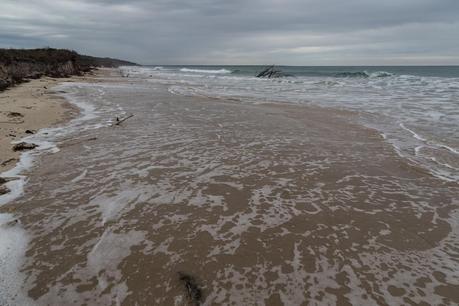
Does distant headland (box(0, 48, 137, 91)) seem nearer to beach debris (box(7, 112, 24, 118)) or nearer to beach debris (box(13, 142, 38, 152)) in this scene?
beach debris (box(7, 112, 24, 118))

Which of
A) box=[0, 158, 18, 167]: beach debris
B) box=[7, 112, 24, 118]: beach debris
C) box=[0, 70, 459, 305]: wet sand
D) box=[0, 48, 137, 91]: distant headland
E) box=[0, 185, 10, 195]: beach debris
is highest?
box=[0, 48, 137, 91]: distant headland

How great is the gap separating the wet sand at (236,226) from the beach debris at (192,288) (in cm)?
5

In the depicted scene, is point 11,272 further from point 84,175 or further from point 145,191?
point 84,175

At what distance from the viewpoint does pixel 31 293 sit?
2887 millimetres

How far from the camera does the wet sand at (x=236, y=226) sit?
304 cm

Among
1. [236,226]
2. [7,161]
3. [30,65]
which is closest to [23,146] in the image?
[7,161]

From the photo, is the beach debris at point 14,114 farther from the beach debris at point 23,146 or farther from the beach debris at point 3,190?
the beach debris at point 3,190

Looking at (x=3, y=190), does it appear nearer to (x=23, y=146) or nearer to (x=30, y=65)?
(x=23, y=146)

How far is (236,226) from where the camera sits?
13.7 ft

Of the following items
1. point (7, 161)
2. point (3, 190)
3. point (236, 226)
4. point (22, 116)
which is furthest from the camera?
point (22, 116)

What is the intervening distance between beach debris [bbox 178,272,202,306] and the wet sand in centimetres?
5

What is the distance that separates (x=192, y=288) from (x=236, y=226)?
130 centimetres

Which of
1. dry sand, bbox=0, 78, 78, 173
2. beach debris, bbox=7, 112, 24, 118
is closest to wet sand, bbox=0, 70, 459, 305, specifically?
dry sand, bbox=0, 78, 78, 173

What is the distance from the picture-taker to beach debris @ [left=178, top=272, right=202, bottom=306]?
2.86 meters
